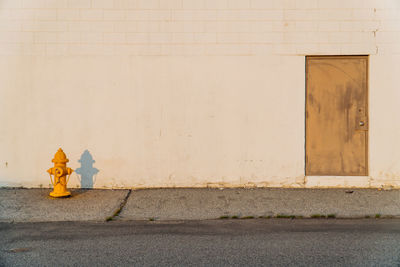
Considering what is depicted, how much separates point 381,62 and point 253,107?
2.77 meters

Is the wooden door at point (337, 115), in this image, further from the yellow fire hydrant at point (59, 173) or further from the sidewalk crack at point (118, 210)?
the yellow fire hydrant at point (59, 173)

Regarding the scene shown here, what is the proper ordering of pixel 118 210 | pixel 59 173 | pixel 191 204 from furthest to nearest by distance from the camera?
pixel 59 173 → pixel 191 204 → pixel 118 210

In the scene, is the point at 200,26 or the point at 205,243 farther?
the point at 200,26

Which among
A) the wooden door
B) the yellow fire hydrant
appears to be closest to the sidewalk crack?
the yellow fire hydrant

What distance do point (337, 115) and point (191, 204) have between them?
3.65 metres

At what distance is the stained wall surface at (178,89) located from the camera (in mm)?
9484

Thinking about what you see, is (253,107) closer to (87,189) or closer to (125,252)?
(87,189)

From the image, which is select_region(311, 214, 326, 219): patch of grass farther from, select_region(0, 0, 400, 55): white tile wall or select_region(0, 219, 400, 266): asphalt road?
select_region(0, 0, 400, 55): white tile wall

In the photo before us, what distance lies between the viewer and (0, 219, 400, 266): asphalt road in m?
5.23

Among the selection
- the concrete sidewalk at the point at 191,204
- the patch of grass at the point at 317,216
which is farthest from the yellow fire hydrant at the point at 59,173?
the patch of grass at the point at 317,216

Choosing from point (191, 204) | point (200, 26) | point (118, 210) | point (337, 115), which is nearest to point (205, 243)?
point (191, 204)

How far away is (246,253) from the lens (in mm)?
5480

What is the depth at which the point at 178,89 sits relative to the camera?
9562 millimetres

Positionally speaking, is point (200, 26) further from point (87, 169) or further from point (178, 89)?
point (87, 169)
